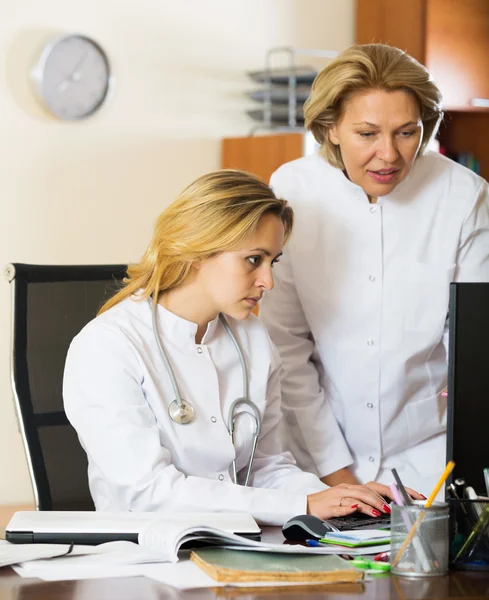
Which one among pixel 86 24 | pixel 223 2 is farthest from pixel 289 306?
pixel 223 2

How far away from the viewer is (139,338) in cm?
172

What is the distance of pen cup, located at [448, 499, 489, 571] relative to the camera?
123cm

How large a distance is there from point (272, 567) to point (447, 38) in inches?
134

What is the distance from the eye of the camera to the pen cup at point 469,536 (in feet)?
4.03

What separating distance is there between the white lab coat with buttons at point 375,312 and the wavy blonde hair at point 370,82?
0.17 m

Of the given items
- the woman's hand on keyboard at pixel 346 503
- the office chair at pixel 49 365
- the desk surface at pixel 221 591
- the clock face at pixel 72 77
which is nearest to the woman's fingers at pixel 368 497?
the woman's hand on keyboard at pixel 346 503

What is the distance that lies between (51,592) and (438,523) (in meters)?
0.46

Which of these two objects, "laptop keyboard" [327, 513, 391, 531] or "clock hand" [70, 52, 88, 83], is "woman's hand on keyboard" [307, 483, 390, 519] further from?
"clock hand" [70, 52, 88, 83]

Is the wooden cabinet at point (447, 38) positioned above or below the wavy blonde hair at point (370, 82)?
above

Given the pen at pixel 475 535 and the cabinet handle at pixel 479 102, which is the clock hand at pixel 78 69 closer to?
the cabinet handle at pixel 479 102

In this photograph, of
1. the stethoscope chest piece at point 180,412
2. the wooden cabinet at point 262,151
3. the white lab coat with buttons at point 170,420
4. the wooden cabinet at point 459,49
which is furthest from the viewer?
the wooden cabinet at point 459,49

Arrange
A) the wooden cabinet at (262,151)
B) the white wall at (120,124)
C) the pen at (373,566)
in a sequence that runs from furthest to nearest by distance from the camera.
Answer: the wooden cabinet at (262,151), the white wall at (120,124), the pen at (373,566)

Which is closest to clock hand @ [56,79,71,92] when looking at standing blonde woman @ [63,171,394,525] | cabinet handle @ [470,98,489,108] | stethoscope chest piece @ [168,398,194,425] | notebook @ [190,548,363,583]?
cabinet handle @ [470,98,489,108]

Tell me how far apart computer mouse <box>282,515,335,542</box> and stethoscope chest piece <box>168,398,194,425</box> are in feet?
1.10
